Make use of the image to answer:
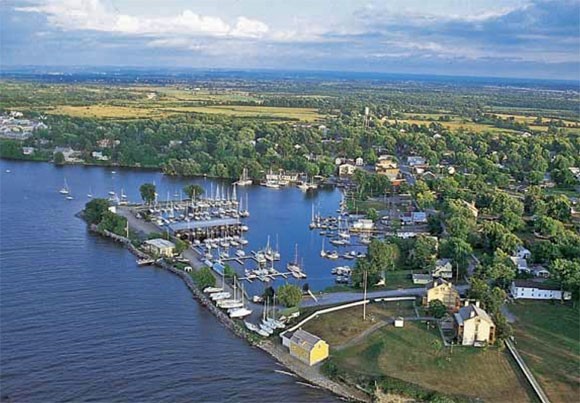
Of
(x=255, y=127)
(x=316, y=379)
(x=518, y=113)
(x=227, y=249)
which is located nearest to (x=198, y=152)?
(x=255, y=127)

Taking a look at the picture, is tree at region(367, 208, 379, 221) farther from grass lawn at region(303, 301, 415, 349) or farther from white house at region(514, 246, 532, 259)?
grass lawn at region(303, 301, 415, 349)

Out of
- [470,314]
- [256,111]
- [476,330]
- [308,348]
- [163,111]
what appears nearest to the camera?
[308,348]

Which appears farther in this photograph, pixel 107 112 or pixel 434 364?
pixel 107 112

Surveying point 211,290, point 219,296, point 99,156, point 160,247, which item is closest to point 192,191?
point 160,247

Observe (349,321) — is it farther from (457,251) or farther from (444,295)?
(457,251)

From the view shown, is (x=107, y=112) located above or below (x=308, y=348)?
above

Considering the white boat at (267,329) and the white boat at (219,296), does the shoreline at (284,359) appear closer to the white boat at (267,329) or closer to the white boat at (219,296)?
the white boat at (219,296)

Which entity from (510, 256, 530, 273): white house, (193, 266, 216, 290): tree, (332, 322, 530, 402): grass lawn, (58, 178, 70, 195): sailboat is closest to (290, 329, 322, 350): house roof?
(332, 322, 530, 402): grass lawn
